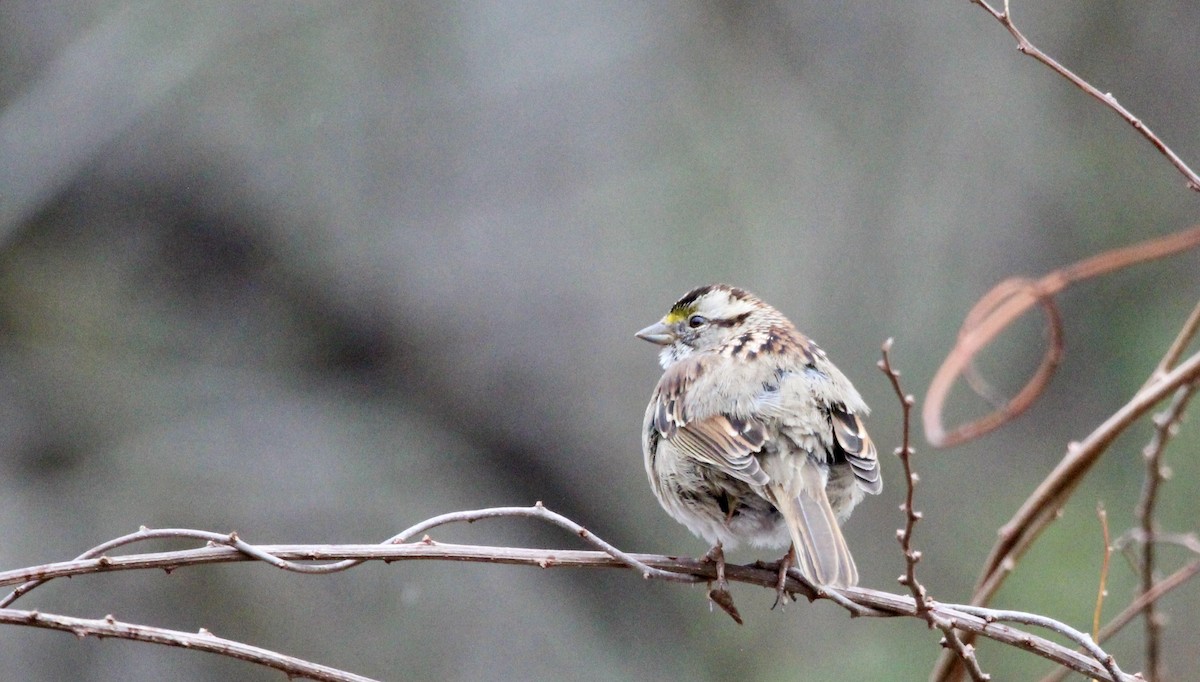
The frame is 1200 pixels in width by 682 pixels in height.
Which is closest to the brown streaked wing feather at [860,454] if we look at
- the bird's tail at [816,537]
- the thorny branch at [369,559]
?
the bird's tail at [816,537]

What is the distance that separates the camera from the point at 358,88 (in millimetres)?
6156

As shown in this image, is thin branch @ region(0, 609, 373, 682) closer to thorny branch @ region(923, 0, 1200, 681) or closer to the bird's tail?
the bird's tail

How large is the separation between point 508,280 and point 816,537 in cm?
375

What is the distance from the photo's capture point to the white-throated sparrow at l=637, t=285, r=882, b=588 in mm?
2740

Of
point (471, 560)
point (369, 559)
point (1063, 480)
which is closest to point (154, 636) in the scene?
point (369, 559)

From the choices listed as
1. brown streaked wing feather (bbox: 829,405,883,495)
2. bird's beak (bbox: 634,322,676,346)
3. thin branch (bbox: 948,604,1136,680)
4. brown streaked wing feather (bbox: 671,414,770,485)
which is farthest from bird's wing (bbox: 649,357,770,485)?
thin branch (bbox: 948,604,1136,680)

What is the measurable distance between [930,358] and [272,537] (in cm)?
392

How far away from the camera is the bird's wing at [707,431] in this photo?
278cm

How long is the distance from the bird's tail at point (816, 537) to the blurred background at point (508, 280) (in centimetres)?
344

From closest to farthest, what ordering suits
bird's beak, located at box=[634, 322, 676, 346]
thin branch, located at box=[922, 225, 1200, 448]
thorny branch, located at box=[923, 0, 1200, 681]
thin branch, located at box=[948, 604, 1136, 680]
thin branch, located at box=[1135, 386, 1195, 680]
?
thin branch, located at box=[948, 604, 1136, 680] < thorny branch, located at box=[923, 0, 1200, 681] < thin branch, located at box=[1135, 386, 1195, 680] < thin branch, located at box=[922, 225, 1200, 448] < bird's beak, located at box=[634, 322, 676, 346]

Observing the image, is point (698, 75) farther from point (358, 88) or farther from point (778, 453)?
point (778, 453)

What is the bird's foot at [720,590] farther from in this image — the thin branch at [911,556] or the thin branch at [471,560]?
the thin branch at [911,556]

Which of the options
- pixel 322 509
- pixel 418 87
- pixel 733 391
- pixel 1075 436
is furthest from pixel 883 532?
pixel 733 391

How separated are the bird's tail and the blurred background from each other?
344cm
